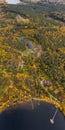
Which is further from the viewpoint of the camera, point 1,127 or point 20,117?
point 20,117

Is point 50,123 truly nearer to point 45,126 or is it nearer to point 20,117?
point 45,126

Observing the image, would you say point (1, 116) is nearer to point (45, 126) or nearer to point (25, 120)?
point (25, 120)

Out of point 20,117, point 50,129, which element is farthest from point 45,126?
point 20,117

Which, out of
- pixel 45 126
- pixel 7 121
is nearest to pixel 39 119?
pixel 45 126

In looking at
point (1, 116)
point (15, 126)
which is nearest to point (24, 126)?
point (15, 126)

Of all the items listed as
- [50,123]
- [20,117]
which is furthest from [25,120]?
[50,123]

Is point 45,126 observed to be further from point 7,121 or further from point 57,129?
point 7,121
